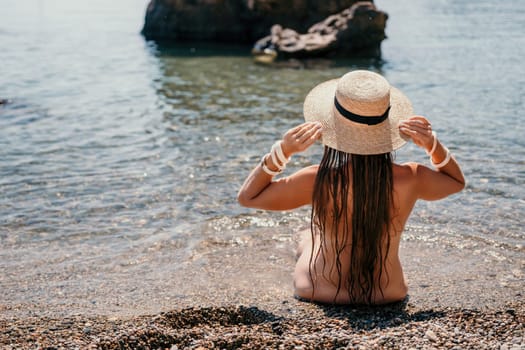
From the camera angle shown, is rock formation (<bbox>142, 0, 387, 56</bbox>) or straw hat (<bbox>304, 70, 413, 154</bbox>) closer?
straw hat (<bbox>304, 70, 413, 154</bbox>)

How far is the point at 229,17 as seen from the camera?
76.5 feet

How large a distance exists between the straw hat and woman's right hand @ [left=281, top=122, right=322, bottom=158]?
0.25 ft

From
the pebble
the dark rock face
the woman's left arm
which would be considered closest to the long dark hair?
the woman's left arm

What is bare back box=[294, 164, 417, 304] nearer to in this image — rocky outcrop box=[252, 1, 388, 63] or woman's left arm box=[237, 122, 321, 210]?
woman's left arm box=[237, 122, 321, 210]

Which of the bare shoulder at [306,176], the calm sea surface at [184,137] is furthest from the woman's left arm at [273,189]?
the calm sea surface at [184,137]

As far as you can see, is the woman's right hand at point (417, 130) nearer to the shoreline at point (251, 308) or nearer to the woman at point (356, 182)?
the woman at point (356, 182)

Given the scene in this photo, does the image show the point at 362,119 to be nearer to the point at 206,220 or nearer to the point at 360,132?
the point at 360,132

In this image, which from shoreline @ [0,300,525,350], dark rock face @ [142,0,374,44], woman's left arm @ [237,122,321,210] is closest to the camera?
shoreline @ [0,300,525,350]

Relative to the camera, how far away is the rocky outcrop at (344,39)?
739 inches

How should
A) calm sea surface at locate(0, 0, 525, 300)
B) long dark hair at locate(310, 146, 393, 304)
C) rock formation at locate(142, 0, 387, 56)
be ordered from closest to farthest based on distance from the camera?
long dark hair at locate(310, 146, 393, 304)
calm sea surface at locate(0, 0, 525, 300)
rock formation at locate(142, 0, 387, 56)

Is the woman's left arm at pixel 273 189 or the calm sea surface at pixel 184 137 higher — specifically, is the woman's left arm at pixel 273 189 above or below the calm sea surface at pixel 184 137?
above

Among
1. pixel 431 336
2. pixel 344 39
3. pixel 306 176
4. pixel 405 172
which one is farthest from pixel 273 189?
pixel 344 39

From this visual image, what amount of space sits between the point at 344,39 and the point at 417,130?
51.9ft

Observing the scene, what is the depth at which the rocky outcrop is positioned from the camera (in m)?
18.8
